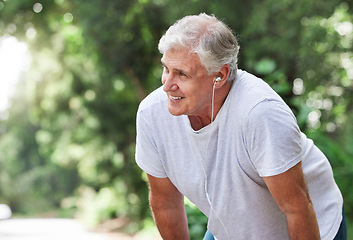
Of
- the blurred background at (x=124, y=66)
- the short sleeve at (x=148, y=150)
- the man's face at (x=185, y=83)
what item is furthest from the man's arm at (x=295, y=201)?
the blurred background at (x=124, y=66)

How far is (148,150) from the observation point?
78.8 inches

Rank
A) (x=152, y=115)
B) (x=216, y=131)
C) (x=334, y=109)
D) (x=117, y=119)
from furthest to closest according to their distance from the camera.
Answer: (x=117, y=119), (x=334, y=109), (x=152, y=115), (x=216, y=131)

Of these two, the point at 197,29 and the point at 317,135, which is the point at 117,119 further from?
the point at 197,29

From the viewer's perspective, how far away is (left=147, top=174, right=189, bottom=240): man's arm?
2098 millimetres

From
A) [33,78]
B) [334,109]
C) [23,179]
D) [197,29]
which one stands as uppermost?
[197,29]

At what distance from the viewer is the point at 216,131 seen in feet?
5.92

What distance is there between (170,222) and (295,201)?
65cm

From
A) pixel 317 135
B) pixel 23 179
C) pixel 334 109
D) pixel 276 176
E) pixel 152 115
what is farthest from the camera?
pixel 23 179

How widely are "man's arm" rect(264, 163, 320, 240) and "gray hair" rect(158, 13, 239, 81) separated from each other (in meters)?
0.44

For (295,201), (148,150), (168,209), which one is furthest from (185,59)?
(168,209)

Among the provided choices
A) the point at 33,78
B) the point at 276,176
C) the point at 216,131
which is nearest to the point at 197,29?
the point at 216,131

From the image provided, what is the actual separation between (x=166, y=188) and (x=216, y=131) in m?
0.42

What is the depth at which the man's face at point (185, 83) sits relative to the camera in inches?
67.9

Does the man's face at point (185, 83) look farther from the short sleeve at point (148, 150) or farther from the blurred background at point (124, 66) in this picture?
the blurred background at point (124, 66)
